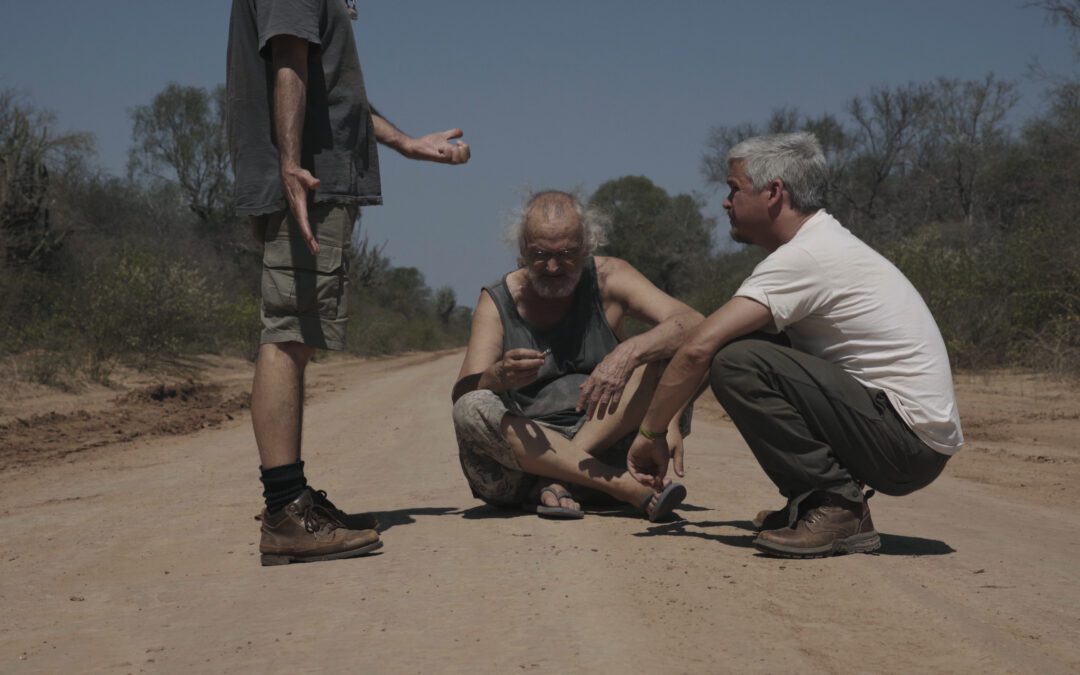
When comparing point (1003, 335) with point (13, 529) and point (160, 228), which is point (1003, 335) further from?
point (160, 228)

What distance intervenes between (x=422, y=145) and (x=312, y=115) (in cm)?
52

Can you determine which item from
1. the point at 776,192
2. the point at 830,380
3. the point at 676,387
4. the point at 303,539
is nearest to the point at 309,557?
the point at 303,539

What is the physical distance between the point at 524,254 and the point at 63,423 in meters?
5.92

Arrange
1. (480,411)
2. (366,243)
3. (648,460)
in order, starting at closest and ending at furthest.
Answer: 1. (648,460)
2. (480,411)
3. (366,243)

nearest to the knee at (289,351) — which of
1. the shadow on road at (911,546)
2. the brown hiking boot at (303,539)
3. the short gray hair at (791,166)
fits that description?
the brown hiking boot at (303,539)

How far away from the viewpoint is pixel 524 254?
13.3ft

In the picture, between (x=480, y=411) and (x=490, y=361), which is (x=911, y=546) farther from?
(x=490, y=361)

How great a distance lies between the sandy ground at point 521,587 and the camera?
2217 millimetres

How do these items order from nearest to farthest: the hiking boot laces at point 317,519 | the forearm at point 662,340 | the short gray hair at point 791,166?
the hiking boot laces at point 317,519, the short gray hair at point 791,166, the forearm at point 662,340

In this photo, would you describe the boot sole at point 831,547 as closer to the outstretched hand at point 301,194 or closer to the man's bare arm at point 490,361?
the man's bare arm at point 490,361

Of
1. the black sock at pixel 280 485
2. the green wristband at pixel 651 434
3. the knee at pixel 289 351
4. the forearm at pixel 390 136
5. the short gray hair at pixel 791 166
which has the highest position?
the forearm at pixel 390 136

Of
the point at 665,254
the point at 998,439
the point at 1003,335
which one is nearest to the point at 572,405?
the point at 998,439

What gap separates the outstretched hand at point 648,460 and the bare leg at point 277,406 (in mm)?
1130

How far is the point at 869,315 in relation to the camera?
319 cm
